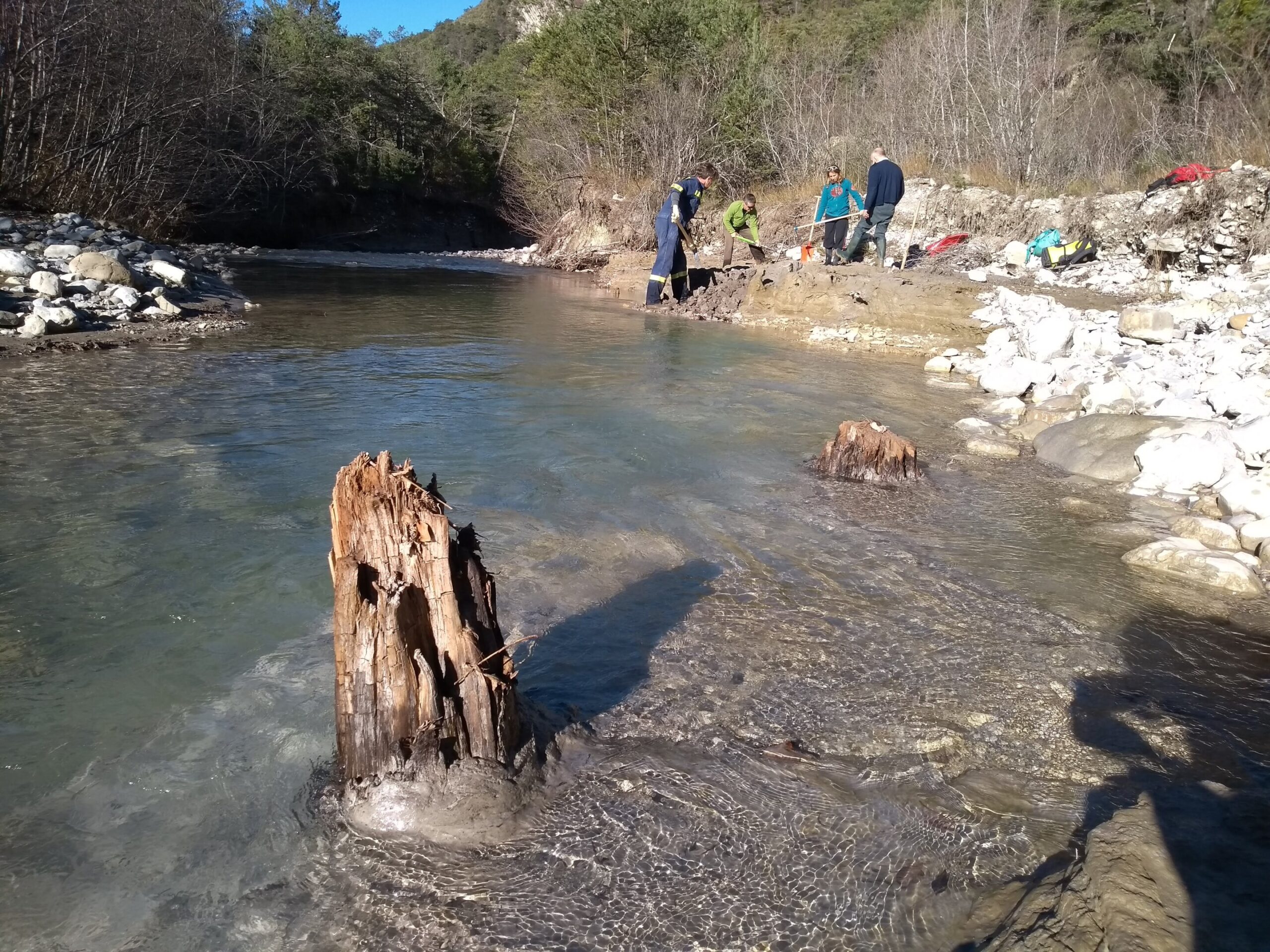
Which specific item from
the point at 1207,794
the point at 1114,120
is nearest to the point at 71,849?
the point at 1207,794

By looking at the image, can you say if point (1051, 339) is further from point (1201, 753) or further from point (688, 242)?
point (1201, 753)

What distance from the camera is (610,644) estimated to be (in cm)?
408

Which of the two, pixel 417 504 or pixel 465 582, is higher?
pixel 417 504

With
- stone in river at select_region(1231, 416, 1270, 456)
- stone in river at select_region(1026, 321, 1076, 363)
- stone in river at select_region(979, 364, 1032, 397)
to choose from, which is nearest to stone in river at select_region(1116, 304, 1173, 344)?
stone in river at select_region(1026, 321, 1076, 363)

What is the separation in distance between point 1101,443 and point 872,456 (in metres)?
2.09

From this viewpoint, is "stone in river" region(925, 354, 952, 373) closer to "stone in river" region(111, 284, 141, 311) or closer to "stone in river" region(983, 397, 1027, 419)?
"stone in river" region(983, 397, 1027, 419)

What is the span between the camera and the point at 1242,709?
3.65 m

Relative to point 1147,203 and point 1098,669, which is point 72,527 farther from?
point 1147,203

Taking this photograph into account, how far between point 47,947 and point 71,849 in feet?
1.29

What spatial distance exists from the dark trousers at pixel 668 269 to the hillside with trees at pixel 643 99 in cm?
818

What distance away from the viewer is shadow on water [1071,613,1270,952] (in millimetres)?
2418

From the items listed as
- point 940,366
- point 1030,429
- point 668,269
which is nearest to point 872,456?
point 1030,429

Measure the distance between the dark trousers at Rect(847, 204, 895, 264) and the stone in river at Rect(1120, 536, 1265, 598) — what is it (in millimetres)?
9469

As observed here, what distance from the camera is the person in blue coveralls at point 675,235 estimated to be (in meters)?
15.4
